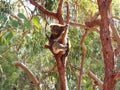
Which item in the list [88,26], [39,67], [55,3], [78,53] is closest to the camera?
[55,3]

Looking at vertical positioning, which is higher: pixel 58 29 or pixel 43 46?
pixel 58 29

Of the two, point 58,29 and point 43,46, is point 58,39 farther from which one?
point 43,46

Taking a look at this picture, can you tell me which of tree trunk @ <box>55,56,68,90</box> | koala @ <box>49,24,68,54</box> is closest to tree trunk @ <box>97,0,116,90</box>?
koala @ <box>49,24,68,54</box>

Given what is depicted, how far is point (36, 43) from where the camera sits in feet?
14.4

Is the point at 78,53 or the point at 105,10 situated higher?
the point at 105,10

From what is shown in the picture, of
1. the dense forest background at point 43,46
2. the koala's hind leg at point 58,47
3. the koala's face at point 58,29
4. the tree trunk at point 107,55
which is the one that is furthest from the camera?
the dense forest background at point 43,46

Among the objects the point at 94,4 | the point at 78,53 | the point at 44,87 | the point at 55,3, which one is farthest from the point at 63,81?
the point at 44,87

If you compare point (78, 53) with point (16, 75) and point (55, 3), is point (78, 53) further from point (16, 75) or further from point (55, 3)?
point (16, 75)

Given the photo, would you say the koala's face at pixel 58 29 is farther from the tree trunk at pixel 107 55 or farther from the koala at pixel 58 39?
the tree trunk at pixel 107 55

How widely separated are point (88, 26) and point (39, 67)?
2898mm

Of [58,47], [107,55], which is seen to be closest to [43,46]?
[58,47]

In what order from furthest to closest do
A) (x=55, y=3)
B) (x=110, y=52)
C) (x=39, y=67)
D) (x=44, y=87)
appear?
1. (x=39, y=67)
2. (x=44, y=87)
3. (x=55, y=3)
4. (x=110, y=52)

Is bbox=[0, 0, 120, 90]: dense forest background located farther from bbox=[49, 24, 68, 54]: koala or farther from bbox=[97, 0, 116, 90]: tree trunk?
bbox=[97, 0, 116, 90]: tree trunk

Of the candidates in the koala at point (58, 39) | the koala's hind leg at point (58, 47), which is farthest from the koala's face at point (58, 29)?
the koala's hind leg at point (58, 47)
